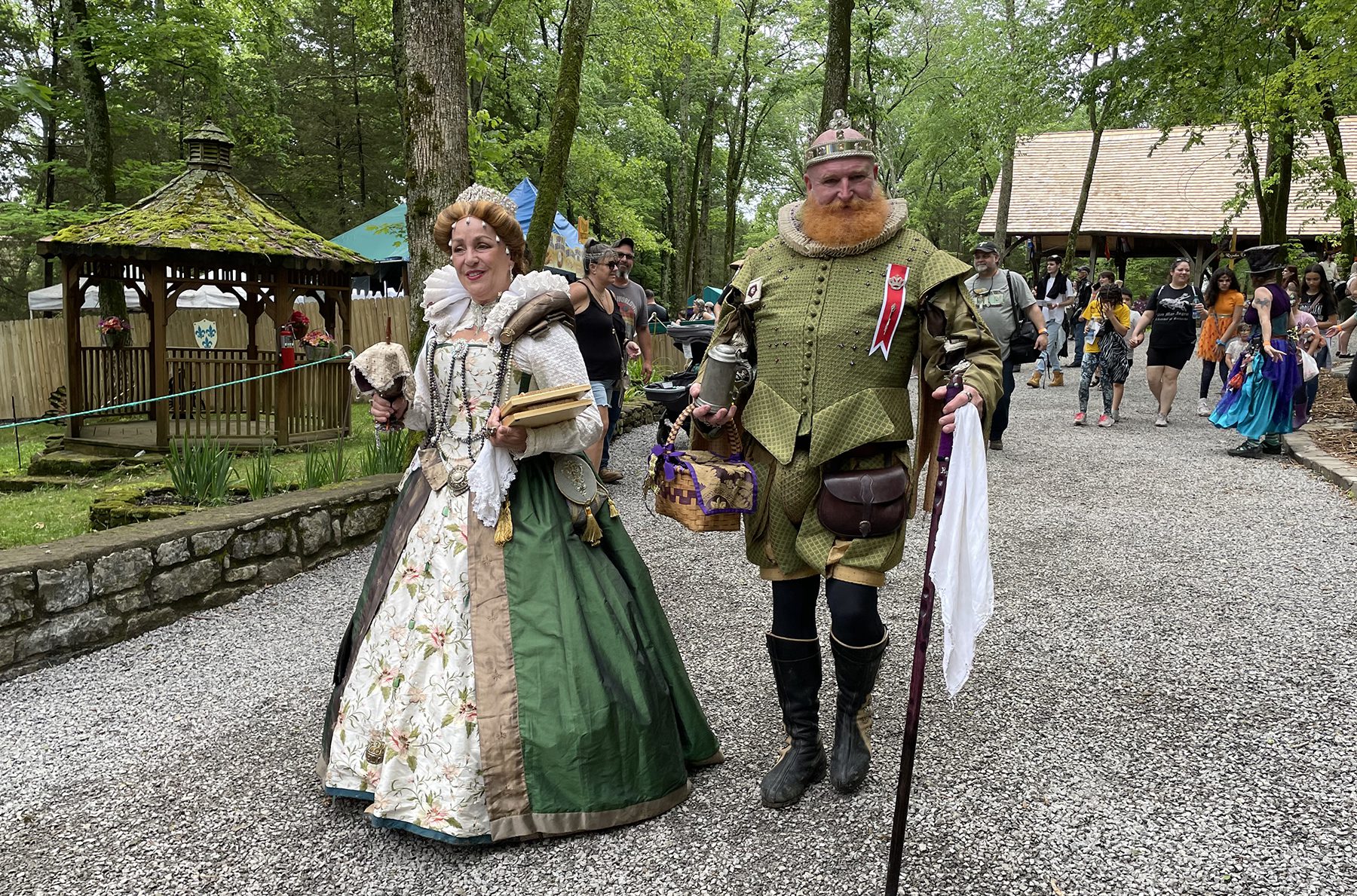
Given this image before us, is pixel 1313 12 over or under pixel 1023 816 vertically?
over

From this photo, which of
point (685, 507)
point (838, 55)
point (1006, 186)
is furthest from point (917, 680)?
point (1006, 186)

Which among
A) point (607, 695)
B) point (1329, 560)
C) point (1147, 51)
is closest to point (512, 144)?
point (1147, 51)

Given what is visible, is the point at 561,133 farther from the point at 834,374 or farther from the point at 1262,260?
the point at 1262,260

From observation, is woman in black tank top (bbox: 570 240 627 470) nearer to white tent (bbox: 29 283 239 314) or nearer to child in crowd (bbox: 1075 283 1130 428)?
child in crowd (bbox: 1075 283 1130 428)

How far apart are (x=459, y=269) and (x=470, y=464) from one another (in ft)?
2.09

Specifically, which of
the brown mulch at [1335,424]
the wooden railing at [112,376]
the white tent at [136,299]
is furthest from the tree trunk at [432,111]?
the white tent at [136,299]

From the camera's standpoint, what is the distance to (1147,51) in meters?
13.9

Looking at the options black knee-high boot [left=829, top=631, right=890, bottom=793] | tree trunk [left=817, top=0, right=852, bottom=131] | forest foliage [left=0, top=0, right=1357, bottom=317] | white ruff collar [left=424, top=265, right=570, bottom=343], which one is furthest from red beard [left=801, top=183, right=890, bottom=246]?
tree trunk [left=817, top=0, right=852, bottom=131]

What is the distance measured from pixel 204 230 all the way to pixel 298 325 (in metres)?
1.34

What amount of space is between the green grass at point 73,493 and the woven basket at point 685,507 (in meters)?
3.17

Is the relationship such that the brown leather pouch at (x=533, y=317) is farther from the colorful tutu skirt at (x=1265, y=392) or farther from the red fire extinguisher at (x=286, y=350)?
the colorful tutu skirt at (x=1265, y=392)

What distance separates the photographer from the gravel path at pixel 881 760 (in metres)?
2.46

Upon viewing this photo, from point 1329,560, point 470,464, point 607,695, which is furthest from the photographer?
point 1329,560

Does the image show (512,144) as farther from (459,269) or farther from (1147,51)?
(459,269)
